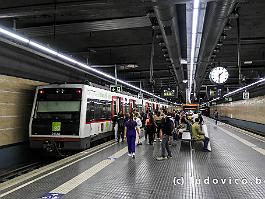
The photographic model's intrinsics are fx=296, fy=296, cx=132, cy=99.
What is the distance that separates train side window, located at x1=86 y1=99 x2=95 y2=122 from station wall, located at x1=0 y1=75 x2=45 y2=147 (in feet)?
9.01

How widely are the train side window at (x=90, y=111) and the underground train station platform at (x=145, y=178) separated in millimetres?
1955

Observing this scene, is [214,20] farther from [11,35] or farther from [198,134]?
[11,35]

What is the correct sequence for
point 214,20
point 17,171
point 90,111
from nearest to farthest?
point 214,20
point 17,171
point 90,111

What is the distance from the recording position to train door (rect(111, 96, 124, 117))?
1564 cm

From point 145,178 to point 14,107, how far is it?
6.89m

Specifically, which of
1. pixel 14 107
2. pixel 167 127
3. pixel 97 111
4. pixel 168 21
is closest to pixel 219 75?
pixel 167 127

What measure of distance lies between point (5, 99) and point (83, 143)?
326 cm

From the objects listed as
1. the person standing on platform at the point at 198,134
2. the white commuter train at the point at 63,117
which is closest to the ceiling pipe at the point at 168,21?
the person standing on platform at the point at 198,134

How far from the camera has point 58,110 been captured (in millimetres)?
11344

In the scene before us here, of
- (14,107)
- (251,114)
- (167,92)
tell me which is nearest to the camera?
(14,107)

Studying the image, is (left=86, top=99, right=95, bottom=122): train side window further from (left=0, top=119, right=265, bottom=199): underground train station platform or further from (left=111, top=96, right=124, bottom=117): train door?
A: (left=111, top=96, right=124, bottom=117): train door

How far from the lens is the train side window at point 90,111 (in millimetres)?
11565

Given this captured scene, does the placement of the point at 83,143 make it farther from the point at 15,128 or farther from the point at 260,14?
the point at 260,14

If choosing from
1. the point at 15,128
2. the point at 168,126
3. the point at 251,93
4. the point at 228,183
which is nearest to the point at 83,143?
the point at 15,128
